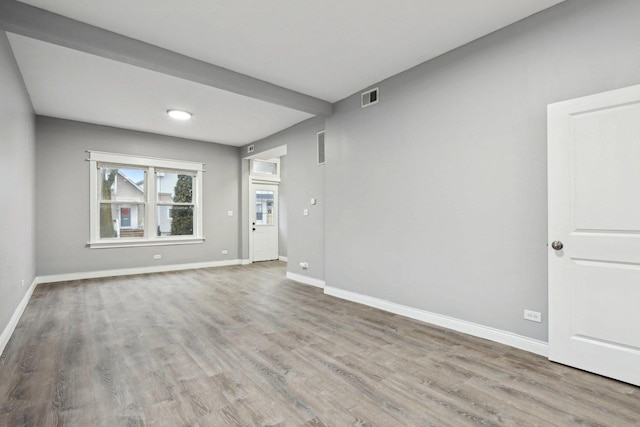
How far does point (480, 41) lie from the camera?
10.2ft

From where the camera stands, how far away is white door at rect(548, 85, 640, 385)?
220 cm

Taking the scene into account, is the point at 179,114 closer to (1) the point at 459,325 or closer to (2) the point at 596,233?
(1) the point at 459,325

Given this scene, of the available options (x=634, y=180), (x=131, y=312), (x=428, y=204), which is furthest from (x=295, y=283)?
(x=634, y=180)

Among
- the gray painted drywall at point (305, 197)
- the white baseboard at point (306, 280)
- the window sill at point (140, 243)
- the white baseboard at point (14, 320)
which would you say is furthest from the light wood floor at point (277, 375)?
the window sill at point (140, 243)

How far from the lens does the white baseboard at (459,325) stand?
8.89 feet

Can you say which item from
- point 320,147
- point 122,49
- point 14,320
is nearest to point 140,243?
point 14,320

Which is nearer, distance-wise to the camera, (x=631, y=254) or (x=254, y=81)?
(x=631, y=254)

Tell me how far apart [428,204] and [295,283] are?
9.65 feet

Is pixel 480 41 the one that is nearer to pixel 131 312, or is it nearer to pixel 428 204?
pixel 428 204

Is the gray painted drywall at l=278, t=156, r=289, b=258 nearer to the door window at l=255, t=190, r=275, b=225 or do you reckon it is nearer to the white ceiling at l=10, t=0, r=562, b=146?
the door window at l=255, t=190, r=275, b=225

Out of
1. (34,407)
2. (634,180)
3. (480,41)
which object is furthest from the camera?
(480,41)

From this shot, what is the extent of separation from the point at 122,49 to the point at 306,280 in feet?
13.4

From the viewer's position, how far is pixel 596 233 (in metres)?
2.34

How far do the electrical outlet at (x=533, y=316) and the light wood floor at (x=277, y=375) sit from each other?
11.5 inches
